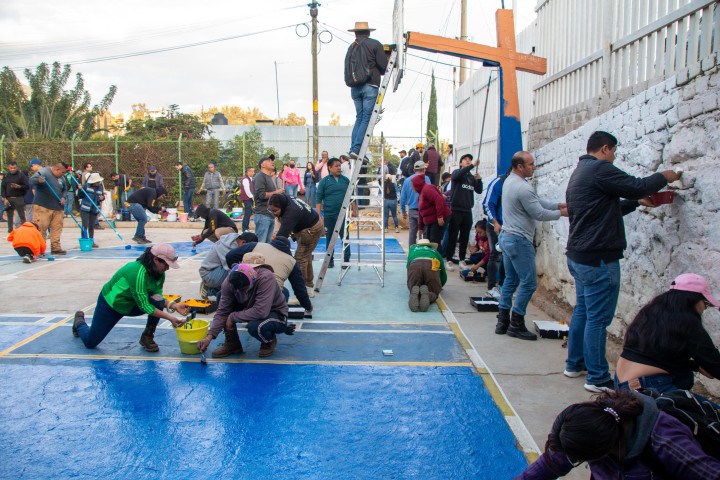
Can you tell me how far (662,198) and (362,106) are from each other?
16.8 ft

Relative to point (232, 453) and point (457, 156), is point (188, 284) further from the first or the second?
point (457, 156)

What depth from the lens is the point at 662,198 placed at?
4.04 metres

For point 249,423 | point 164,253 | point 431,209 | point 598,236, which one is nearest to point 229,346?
point 164,253

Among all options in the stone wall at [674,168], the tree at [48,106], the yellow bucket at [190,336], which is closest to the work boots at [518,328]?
the stone wall at [674,168]

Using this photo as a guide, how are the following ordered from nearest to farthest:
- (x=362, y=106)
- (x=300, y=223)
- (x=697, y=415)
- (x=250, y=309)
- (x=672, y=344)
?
1. (x=697, y=415)
2. (x=672, y=344)
3. (x=250, y=309)
4. (x=300, y=223)
5. (x=362, y=106)

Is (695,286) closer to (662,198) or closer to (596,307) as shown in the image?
(596,307)

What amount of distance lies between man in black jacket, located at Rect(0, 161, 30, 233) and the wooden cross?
37.9 ft

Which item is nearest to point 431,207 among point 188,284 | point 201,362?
point 188,284

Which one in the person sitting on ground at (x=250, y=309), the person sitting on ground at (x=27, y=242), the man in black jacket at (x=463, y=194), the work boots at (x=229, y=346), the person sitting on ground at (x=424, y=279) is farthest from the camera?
the person sitting on ground at (x=27, y=242)

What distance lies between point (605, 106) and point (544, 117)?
6.18 ft

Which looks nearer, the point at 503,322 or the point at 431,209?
the point at 503,322

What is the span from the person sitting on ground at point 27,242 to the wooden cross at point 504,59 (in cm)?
825

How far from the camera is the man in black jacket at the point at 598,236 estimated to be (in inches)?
156

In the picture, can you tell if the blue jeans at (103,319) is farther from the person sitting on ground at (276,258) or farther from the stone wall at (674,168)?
the stone wall at (674,168)
